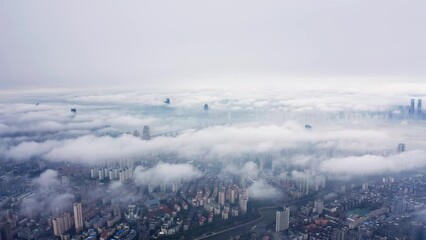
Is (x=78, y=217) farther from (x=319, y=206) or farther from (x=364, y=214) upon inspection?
(x=364, y=214)

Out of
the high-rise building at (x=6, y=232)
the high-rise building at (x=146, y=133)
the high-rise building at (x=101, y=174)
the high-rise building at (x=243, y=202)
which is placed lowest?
the high-rise building at (x=243, y=202)

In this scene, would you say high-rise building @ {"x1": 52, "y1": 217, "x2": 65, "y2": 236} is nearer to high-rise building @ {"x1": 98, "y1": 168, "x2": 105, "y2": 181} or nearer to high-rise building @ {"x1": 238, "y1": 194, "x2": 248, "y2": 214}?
high-rise building @ {"x1": 98, "y1": 168, "x2": 105, "y2": 181}

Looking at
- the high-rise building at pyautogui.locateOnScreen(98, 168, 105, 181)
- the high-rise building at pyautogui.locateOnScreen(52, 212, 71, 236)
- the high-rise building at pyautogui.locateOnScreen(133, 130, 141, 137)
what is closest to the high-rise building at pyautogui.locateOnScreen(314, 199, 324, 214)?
the high-rise building at pyautogui.locateOnScreen(52, 212, 71, 236)

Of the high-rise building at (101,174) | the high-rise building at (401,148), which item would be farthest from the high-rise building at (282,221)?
the high-rise building at (101,174)

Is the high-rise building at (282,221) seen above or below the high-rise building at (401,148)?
below

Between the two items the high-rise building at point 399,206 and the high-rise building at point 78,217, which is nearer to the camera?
the high-rise building at point 78,217

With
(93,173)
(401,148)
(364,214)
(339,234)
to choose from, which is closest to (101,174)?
(93,173)

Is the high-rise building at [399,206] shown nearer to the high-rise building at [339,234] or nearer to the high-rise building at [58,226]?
the high-rise building at [339,234]

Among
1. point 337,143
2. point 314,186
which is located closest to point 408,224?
point 314,186

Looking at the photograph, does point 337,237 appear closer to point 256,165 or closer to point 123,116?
point 256,165

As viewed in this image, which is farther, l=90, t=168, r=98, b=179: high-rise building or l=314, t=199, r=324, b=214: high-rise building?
l=90, t=168, r=98, b=179: high-rise building
